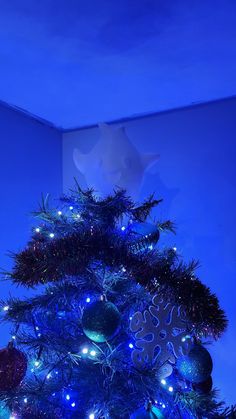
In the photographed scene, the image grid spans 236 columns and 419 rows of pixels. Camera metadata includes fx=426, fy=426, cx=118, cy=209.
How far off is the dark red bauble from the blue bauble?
22 cm

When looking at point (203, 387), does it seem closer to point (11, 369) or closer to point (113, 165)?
point (11, 369)

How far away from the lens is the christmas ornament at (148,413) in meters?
0.76

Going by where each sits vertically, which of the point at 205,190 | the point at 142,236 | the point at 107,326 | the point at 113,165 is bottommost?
the point at 107,326

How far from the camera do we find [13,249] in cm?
166

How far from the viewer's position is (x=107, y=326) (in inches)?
30.5

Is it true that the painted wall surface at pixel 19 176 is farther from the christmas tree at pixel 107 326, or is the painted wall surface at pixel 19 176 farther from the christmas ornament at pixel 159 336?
the christmas ornament at pixel 159 336

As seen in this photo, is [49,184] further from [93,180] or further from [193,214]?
[93,180]

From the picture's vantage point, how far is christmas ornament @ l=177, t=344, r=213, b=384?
0.86 meters

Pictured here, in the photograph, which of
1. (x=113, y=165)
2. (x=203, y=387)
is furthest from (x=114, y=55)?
(x=203, y=387)

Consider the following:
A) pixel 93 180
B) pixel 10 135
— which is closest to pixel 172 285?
pixel 93 180

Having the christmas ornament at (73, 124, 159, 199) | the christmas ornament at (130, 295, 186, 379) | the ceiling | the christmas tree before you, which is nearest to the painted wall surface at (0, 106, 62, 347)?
the ceiling

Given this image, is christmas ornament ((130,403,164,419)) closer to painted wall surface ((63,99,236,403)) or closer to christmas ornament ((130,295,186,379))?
christmas ornament ((130,295,186,379))

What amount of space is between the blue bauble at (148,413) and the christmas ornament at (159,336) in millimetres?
62

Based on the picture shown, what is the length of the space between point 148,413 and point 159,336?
0.49ft
